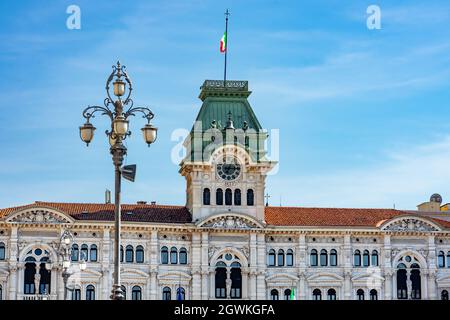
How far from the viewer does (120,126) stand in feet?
99.6

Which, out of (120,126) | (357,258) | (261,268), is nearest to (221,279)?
(261,268)

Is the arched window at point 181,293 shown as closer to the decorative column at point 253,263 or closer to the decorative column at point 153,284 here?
the decorative column at point 153,284

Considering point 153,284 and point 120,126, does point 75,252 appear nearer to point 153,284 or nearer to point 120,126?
point 153,284

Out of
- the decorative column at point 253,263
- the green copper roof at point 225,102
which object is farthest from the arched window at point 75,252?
the green copper roof at point 225,102

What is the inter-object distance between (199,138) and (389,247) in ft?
59.7

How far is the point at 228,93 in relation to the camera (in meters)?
90.6

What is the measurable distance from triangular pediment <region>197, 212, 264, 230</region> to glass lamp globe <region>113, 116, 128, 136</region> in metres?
55.2

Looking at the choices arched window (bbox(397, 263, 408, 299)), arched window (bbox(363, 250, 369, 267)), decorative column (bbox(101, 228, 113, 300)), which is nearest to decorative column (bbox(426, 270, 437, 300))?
arched window (bbox(397, 263, 408, 299))

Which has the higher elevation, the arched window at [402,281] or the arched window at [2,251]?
the arched window at [2,251]

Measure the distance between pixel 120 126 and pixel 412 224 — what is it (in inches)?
2426

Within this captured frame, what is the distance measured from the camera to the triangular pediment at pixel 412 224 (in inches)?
3479

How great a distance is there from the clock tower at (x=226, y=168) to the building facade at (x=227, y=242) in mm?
82

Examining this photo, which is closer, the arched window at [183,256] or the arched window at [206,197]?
the arched window at [183,256]
